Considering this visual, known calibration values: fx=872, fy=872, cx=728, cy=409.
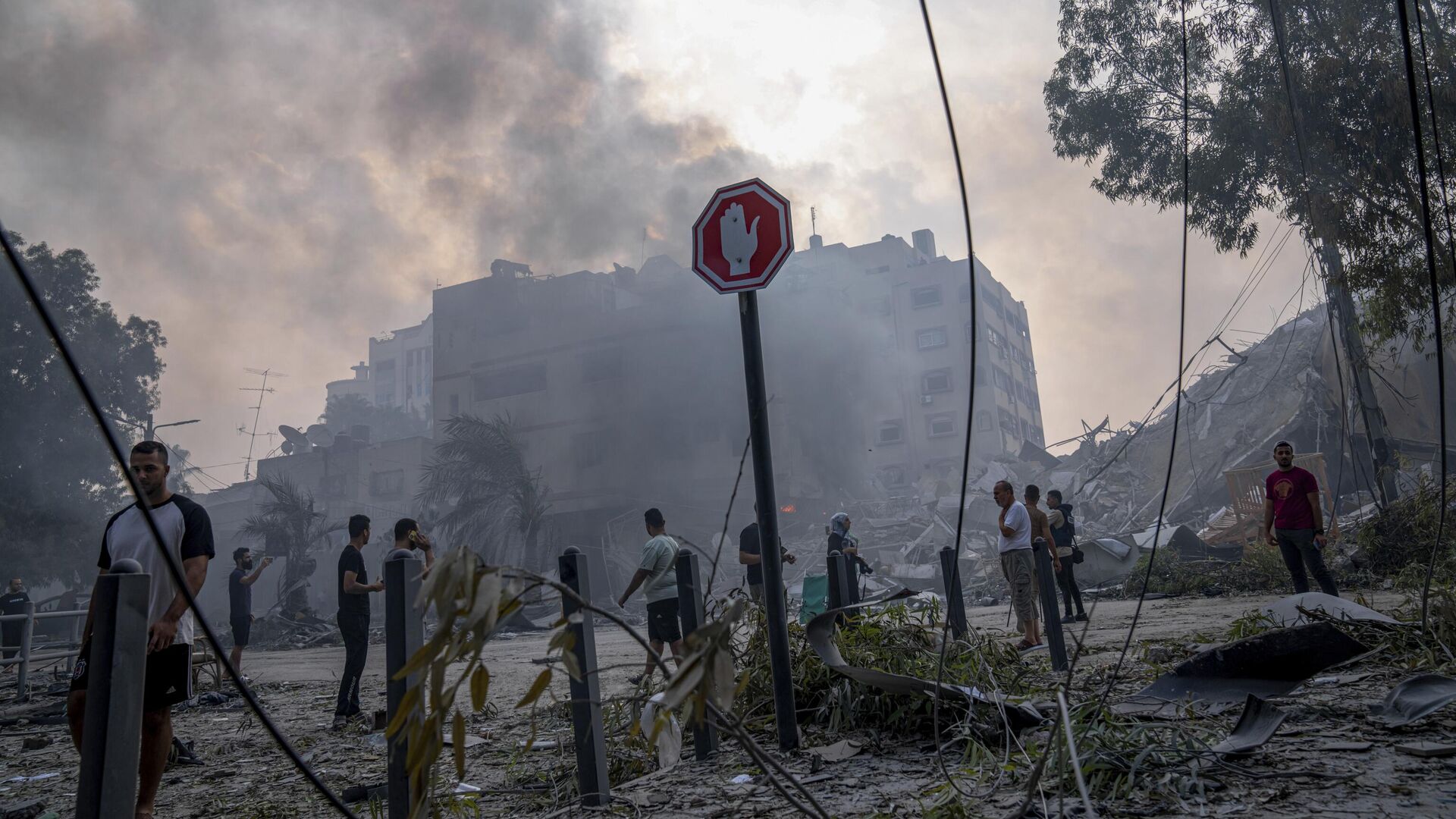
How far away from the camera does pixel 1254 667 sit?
3.79 meters

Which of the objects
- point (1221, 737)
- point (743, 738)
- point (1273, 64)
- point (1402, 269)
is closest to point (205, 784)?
point (743, 738)

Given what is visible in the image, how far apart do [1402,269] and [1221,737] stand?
9504 mm

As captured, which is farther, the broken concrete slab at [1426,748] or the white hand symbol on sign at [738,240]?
the white hand symbol on sign at [738,240]

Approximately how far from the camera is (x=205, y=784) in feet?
15.1

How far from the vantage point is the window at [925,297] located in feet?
154

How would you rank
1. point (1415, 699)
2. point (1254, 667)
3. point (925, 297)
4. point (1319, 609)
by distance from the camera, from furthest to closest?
1. point (925, 297)
2. point (1319, 609)
3. point (1254, 667)
4. point (1415, 699)

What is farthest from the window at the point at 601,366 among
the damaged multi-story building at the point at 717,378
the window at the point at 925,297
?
the window at the point at 925,297

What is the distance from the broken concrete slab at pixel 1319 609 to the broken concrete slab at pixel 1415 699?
3.86ft

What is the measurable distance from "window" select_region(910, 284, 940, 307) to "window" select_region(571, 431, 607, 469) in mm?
19711

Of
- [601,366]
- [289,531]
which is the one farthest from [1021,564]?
[601,366]

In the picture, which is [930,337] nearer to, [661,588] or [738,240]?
[661,588]

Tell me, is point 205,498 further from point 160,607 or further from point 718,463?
point 160,607

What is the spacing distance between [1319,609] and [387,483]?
3916 centimetres

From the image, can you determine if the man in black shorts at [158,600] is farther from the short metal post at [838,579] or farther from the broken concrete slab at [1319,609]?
the broken concrete slab at [1319,609]
